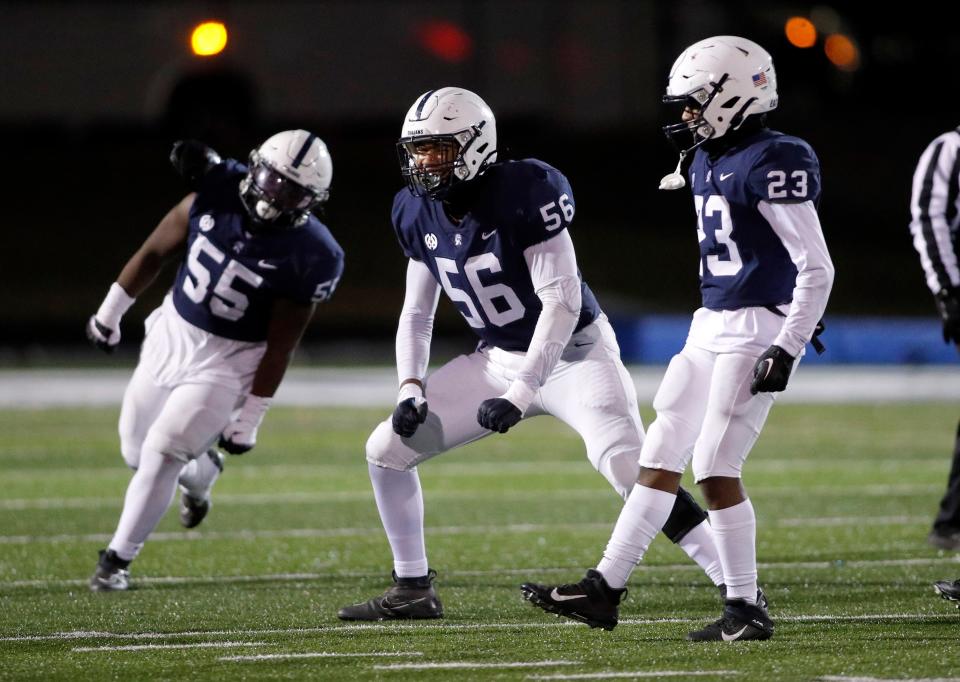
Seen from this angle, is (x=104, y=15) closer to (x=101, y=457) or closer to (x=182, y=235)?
(x=101, y=457)

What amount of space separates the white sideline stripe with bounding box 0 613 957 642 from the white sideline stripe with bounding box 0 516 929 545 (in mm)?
2015

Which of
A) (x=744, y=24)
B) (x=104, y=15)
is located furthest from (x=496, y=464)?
(x=744, y=24)

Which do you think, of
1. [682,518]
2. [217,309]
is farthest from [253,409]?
[682,518]

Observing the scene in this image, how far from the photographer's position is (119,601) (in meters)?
4.92

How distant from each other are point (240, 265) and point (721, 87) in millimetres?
1859

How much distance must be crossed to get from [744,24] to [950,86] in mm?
4243

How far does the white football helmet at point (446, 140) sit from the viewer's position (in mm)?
4469

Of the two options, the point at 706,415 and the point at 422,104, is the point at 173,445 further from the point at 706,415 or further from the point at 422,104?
the point at 706,415

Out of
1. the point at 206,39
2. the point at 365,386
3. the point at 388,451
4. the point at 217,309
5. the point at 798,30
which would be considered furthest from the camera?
the point at 798,30

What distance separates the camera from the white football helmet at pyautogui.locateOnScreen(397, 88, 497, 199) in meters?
4.47

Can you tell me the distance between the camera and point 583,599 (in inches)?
163

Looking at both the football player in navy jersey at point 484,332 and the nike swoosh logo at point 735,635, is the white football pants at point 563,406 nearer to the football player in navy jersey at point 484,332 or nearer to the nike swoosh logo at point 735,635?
the football player in navy jersey at point 484,332

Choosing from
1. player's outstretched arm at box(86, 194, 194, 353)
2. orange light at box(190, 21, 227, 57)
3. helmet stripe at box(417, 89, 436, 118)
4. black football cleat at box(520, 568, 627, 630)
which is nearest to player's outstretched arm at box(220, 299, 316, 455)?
player's outstretched arm at box(86, 194, 194, 353)

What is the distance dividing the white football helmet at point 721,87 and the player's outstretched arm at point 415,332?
0.86m
